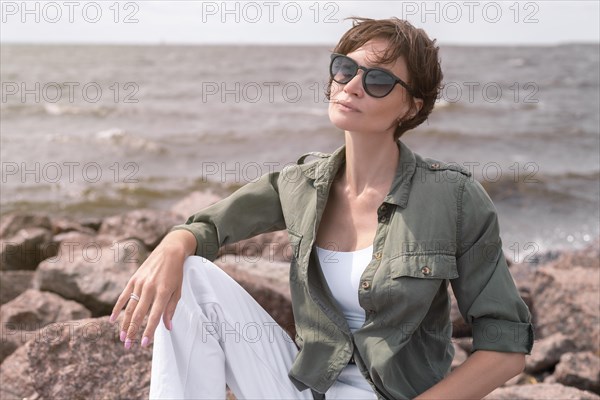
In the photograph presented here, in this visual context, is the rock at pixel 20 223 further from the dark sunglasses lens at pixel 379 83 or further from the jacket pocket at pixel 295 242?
the dark sunglasses lens at pixel 379 83

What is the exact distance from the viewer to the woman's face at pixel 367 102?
229 centimetres

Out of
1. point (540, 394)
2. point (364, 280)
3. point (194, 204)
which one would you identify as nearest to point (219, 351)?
point (364, 280)

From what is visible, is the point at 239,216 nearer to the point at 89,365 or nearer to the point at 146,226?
the point at 89,365

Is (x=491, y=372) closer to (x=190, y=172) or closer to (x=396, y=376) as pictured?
(x=396, y=376)

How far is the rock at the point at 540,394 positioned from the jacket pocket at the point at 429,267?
1335mm

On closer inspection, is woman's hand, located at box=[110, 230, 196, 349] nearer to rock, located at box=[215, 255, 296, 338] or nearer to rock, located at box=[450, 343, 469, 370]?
rock, located at box=[215, 255, 296, 338]

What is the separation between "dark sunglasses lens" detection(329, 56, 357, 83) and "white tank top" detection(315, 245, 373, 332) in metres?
0.53

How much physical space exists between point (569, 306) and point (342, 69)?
3.19 m

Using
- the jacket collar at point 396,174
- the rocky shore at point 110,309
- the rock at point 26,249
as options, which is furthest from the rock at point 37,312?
the jacket collar at point 396,174

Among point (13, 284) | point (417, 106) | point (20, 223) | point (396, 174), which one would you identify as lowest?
point (20, 223)

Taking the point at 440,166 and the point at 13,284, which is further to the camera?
the point at 13,284

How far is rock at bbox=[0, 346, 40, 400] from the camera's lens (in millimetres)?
3182

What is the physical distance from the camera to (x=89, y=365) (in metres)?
3.11

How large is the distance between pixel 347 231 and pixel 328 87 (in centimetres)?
50
